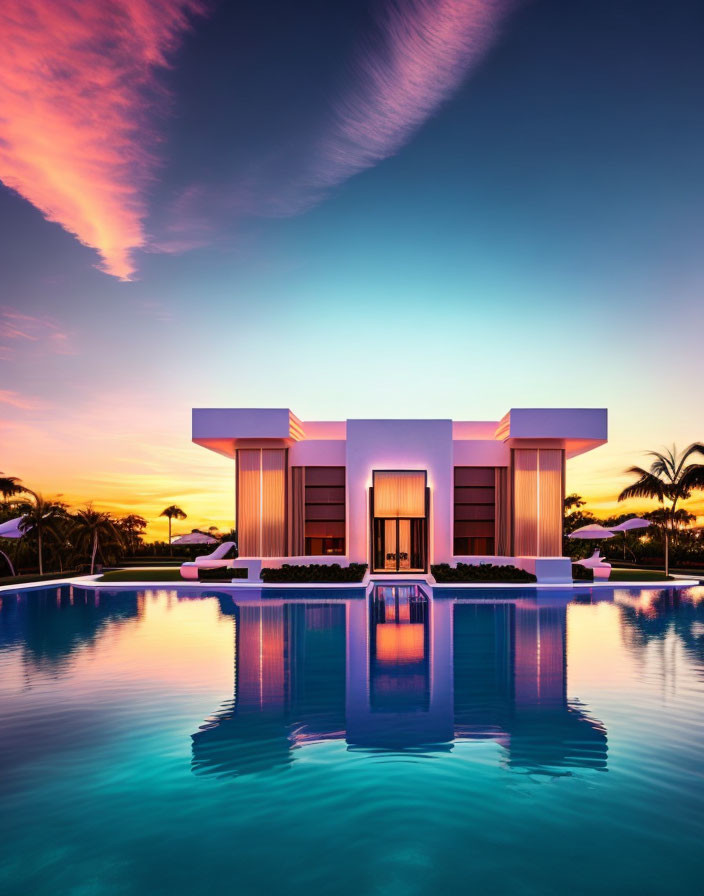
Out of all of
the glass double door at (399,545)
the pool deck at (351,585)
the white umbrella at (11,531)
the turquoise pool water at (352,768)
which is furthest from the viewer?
the white umbrella at (11,531)

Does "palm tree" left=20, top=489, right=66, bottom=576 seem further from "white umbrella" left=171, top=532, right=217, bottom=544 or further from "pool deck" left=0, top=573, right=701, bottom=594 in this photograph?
"white umbrella" left=171, top=532, right=217, bottom=544

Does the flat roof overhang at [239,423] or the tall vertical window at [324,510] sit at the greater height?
the flat roof overhang at [239,423]

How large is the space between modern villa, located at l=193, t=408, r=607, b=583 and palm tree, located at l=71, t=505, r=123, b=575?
24.6 ft

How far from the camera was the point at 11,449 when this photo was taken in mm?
28562

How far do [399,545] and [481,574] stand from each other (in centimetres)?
492

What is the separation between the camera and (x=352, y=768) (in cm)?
472

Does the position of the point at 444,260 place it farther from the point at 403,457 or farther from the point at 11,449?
the point at 11,449

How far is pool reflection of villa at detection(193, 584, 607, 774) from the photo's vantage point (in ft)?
17.1

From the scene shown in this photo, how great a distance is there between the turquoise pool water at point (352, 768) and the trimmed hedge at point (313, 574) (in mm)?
10088

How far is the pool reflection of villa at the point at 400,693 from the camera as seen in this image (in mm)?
5215

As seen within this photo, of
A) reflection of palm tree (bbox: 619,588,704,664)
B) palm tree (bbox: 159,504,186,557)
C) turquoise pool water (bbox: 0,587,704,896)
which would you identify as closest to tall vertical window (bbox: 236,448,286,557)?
reflection of palm tree (bbox: 619,588,704,664)

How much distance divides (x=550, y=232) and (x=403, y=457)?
9.59 meters

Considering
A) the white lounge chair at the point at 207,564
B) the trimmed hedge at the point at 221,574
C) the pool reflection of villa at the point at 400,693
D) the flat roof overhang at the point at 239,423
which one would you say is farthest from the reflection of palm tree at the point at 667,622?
the white lounge chair at the point at 207,564

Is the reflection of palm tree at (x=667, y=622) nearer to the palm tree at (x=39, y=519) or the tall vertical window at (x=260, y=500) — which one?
the tall vertical window at (x=260, y=500)
